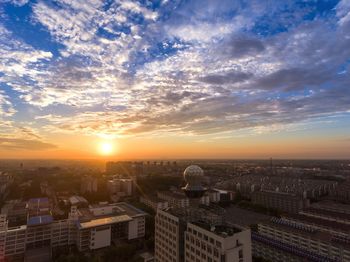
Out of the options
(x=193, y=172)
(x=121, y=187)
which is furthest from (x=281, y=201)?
(x=193, y=172)

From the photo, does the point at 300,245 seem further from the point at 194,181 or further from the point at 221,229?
the point at 221,229

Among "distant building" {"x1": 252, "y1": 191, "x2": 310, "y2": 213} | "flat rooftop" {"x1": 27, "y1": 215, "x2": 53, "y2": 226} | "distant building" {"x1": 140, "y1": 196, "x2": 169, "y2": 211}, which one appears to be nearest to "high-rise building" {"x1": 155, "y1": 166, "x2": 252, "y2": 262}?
"flat rooftop" {"x1": 27, "y1": 215, "x2": 53, "y2": 226}

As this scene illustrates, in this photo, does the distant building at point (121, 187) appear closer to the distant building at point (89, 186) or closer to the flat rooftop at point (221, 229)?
the distant building at point (89, 186)

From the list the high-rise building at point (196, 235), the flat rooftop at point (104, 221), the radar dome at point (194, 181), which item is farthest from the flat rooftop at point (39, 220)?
the radar dome at point (194, 181)

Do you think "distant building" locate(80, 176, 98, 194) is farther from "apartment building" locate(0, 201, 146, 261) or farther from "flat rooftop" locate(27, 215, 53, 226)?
"flat rooftop" locate(27, 215, 53, 226)

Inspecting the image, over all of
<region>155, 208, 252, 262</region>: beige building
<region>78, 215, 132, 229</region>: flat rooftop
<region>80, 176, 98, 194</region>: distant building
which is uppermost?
<region>155, 208, 252, 262</region>: beige building

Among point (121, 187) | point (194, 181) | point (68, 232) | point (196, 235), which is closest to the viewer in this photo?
point (196, 235)

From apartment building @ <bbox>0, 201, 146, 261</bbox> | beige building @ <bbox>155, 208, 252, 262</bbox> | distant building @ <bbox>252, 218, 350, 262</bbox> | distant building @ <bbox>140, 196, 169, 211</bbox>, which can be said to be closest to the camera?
beige building @ <bbox>155, 208, 252, 262</bbox>
